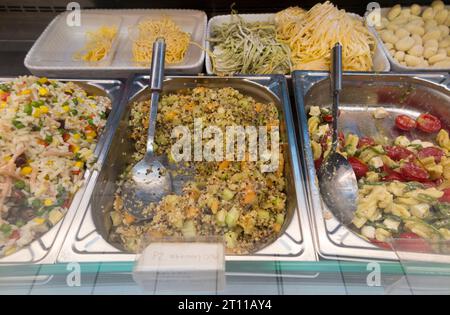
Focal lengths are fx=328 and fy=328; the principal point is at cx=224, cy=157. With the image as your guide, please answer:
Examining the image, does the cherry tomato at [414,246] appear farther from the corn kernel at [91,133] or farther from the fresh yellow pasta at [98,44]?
the fresh yellow pasta at [98,44]

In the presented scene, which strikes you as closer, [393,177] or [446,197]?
[446,197]

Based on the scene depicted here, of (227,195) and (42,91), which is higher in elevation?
(42,91)

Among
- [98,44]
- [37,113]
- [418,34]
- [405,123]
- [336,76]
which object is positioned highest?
[418,34]

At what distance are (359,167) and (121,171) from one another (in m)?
1.47

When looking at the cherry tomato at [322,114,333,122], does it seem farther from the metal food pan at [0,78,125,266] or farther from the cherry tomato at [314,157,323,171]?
the metal food pan at [0,78,125,266]

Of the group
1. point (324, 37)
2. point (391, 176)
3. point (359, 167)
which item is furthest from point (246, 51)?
point (391, 176)

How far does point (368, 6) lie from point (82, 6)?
251 centimetres

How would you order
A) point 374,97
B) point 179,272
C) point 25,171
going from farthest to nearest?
point 374,97 < point 25,171 < point 179,272

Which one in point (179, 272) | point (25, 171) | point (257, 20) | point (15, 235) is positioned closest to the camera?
point (179, 272)

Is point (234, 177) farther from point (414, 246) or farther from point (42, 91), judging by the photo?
point (42, 91)

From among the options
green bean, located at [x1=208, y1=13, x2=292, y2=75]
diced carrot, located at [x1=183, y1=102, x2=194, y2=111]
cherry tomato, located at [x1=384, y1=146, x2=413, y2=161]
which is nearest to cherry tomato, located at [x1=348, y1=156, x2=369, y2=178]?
cherry tomato, located at [x1=384, y1=146, x2=413, y2=161]

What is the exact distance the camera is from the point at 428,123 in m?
2.38

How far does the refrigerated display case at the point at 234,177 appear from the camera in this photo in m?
1.10

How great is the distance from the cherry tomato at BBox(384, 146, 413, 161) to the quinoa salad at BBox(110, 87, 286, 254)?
737mm
